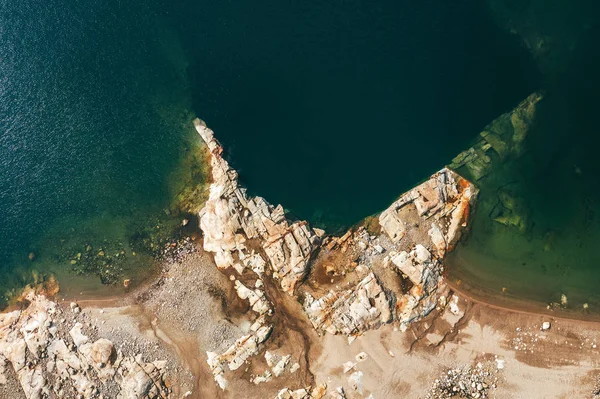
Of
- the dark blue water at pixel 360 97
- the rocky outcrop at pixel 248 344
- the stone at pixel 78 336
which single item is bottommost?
the rocky outcrop at pixel 248 344

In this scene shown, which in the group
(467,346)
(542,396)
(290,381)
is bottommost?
(542,396)

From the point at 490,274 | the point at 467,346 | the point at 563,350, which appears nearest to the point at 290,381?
the point at 467,346

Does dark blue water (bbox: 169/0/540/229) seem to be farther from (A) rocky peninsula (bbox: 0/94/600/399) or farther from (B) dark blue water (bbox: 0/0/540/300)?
(A) rocky peninsula (bbox: 0/94/600/399)

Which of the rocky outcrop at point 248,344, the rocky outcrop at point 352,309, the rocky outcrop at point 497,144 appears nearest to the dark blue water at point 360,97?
the rocky outcrop at point 497,144

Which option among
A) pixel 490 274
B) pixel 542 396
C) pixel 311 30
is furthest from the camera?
pixel 311 30

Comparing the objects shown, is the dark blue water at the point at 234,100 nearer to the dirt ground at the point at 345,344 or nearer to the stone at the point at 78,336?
the stone at the point at 78,336

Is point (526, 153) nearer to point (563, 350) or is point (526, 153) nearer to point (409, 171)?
point (409, 171)

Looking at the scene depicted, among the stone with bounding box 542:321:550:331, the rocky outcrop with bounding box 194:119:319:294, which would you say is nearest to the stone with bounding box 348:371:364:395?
the rocky outcrop with bounding box 194:119:319:294
